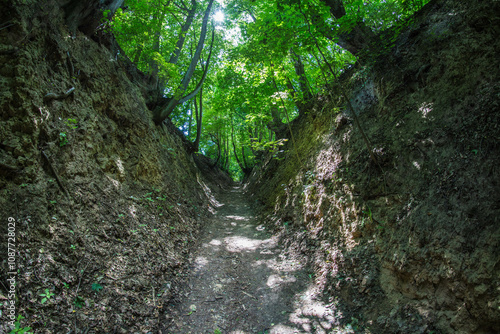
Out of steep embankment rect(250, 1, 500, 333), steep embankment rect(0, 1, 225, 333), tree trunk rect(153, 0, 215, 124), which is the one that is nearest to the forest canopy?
tree trunk rect(153, 0, 215, 124)

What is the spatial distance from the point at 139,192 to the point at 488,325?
22.1 ft

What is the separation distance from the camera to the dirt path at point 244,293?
372 centimetres

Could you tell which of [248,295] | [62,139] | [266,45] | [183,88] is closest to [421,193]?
[248,295]

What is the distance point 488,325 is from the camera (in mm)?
2398

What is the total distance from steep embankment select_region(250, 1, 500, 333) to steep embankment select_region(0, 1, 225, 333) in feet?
11.6

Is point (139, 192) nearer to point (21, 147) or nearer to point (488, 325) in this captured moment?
point (21, 147)

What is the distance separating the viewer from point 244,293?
459 centimetres

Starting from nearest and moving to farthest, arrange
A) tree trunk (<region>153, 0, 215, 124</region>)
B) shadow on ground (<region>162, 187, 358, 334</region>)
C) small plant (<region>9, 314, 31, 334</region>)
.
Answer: small plant (<region>9, 314, 31, 334</region>), shadow on ground (<region>162, 187, 358, 334</region>), tree trunk (<region>153, 0, 215, 124</region>)

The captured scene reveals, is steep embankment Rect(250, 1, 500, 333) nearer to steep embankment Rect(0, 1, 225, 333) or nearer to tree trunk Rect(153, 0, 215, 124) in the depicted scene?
steep embankment Rect(0, 1, 225, 333)

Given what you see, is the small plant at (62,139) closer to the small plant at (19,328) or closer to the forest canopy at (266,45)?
the small plant at (19,328)

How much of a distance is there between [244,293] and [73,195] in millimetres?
3781

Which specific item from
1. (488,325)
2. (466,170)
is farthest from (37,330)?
(466,170)

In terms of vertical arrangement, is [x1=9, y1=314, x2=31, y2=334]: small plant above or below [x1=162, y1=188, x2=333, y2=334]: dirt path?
above

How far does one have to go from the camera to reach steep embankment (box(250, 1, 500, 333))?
2.77 meters
